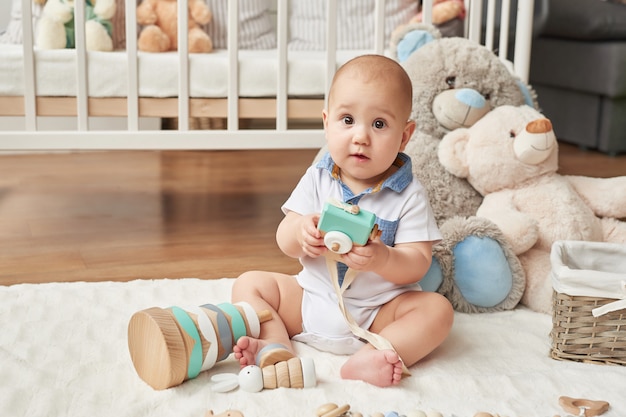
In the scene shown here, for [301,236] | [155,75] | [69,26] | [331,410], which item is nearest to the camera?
[331,410]

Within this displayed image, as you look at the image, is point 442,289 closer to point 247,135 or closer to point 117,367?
point 117,367

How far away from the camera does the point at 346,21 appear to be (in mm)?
2531

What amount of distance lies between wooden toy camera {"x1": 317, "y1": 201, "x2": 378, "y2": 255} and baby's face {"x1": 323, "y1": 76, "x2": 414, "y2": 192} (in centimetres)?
12

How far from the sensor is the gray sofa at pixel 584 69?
9.62 feet

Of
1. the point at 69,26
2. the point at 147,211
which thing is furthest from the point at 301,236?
the point at 69,26

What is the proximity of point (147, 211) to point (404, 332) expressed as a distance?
120 cm

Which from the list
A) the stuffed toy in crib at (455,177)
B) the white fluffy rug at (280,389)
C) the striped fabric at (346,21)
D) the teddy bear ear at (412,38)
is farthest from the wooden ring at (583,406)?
the striped fabric at (346,21)

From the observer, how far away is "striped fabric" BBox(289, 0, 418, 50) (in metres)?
2.46

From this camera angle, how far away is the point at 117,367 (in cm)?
108

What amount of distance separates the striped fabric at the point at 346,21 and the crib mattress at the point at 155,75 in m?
0.63

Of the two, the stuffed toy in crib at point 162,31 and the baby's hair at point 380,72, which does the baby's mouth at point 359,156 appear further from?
Answer: the stuffed toy in crib at point 162,31

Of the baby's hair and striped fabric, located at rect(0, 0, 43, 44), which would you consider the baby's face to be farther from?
striped fabric, located at rect(0, 0, 43, 44)

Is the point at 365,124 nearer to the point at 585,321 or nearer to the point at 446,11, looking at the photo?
the point at 585,321

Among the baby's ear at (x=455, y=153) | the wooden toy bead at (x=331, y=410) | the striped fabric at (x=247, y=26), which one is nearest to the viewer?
the wooden toy bead at (x=331, y=410)
